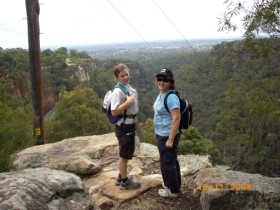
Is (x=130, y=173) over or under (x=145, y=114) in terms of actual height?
over

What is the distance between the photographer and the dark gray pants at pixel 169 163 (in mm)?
3513

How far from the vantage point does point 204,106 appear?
4103cm

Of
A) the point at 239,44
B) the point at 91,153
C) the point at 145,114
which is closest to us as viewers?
the point at 239,44

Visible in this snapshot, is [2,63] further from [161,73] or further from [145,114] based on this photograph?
[161,73]

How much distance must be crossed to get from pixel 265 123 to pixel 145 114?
1522 inches

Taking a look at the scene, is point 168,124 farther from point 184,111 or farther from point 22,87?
point 22,87

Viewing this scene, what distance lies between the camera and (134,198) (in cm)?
388

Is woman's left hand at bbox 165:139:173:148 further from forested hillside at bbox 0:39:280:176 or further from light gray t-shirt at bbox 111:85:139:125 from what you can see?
forested hillside at bbox 0:39:280:176

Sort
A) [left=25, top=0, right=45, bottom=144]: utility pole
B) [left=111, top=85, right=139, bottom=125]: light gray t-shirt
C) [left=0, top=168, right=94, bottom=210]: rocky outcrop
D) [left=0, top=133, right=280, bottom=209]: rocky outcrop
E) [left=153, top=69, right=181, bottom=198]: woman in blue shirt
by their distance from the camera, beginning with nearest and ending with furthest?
[left=0, top=168, right=94, bottom=210]: rocky outcrop, [left=0, top=133, right=280, bottom=209]: rocky outcrop, [left=153, top=69, right=181, bottom=198]: woman in blue shirt, [left=111, top=85, right=139, bottom=125]: light gray t-shirt, [left=25, top=0, right=45, bottom=144]: utility pole

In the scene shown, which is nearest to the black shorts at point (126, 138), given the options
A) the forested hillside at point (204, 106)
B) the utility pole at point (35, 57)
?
the forested hillside at point (204, 106)

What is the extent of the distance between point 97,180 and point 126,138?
1380 mm

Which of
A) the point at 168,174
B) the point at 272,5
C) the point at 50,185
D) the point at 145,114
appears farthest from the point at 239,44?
the point at 145,114

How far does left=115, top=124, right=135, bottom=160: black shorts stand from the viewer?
11.7ft
